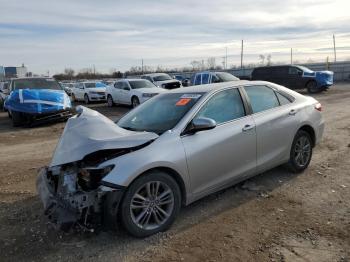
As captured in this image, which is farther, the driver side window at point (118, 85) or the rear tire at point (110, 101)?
the rear tire at point (110, 101)

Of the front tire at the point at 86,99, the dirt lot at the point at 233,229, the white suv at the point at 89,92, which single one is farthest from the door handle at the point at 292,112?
the front tire at the point at 86,99

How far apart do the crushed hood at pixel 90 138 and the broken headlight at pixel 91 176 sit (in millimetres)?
165

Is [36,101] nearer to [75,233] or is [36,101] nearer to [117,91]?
[117,91]

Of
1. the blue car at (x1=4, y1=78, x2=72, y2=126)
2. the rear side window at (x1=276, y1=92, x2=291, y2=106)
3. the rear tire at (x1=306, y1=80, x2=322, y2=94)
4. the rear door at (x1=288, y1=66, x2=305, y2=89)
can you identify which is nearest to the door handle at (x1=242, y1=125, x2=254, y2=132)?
the rear side window at (x1=276, y1=92, x2=291, y2=106)

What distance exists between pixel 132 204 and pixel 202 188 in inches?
39.6

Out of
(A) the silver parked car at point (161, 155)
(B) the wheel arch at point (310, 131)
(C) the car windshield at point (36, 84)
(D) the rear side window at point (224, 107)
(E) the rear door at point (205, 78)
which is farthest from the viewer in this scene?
(E) the rear door at point (205, 78)

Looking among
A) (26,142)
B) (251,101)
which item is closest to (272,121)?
(251,101)

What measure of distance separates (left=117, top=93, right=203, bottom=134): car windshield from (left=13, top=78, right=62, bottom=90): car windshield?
1109 cm

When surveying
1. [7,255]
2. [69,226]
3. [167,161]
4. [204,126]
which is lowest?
[7,255]

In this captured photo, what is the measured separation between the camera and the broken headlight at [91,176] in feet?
14.1

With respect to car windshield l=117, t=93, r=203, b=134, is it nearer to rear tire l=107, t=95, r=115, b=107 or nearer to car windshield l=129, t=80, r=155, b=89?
car windshield l=129, t=80, r=155, b=89

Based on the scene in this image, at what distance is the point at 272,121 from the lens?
5926 millimetres

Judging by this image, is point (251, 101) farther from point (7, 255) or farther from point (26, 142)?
point (26, 142)

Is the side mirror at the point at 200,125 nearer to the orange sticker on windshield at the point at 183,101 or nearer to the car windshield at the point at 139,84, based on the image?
the orange sticker on windshield at the point at 183,101
